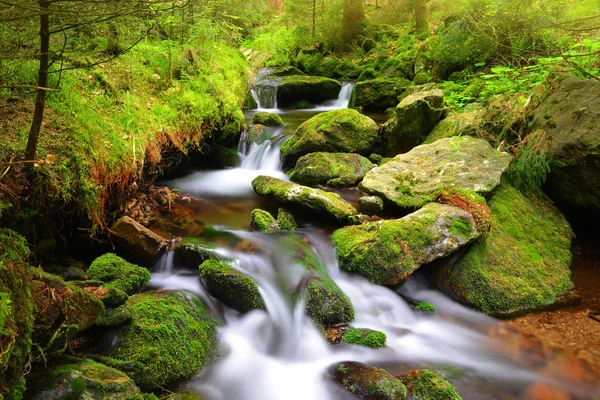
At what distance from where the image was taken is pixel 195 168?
8117 mm

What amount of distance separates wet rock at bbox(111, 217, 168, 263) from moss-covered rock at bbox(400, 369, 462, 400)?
3113 mm

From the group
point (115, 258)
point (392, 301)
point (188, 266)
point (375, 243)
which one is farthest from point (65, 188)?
point (392, 301)

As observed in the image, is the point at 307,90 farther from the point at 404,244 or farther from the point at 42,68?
the point at 42,68

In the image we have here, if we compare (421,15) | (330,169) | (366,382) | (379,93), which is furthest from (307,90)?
(366,382)

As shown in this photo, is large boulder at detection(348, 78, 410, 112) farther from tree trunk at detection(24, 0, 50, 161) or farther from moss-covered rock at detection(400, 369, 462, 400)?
tree trunk at detection(24, 0, 50, 161)

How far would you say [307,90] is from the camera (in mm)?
13961

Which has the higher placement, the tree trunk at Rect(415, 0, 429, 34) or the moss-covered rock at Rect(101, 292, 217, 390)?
the tree trunk at Rect(415, 0, 429, 34)

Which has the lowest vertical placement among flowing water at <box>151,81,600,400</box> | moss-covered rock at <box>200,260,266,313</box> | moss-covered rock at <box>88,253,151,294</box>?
flowing water at <box>151,81,600,400</box>

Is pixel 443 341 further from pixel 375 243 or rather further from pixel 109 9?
pixel 109 9

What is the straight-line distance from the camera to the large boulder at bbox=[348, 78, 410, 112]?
11796 millimetres

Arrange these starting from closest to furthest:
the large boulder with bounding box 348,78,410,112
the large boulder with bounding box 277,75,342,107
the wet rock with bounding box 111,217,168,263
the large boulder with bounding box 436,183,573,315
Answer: the wet rock with bounding box 111,217,168,263, the large boulder with bounding box 436,183,573,315, the large boulder with bounding box 348,78,410,112, the large boulder with bounding box 277,75,342,107

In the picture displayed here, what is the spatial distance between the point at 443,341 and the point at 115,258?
3591 millimetres

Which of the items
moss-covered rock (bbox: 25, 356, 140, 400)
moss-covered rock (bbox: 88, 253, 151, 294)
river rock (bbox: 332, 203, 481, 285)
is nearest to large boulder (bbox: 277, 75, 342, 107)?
river rock (bbox: 332, 203, 481, 285)

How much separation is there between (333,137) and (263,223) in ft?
10.7
